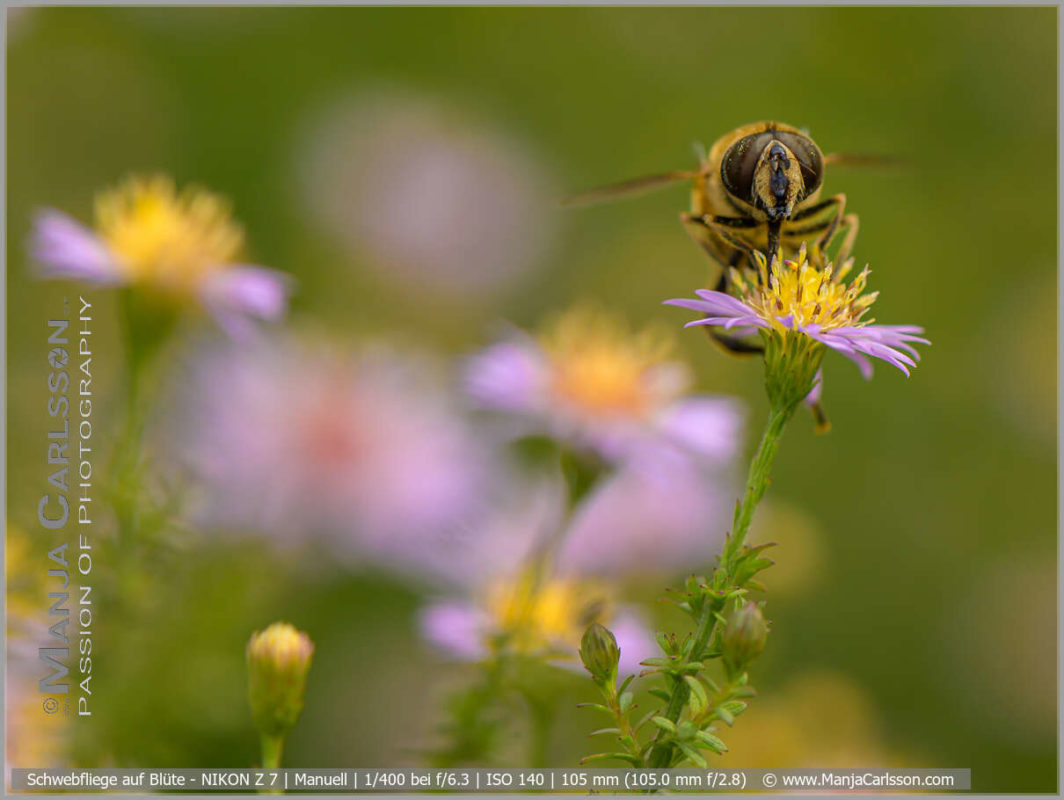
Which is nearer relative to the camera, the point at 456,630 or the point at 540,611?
the point at 456,630

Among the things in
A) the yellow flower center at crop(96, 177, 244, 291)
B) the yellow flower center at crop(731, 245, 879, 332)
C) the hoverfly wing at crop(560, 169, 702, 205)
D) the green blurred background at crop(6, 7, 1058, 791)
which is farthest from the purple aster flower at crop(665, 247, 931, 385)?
the green blurred background at crop(6, 7, 1058, 791)

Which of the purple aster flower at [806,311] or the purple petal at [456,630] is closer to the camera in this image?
the purple aster flower at [806,311]

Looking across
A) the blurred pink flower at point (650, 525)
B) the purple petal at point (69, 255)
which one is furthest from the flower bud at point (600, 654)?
the blurred pink flower at point (650, 525)

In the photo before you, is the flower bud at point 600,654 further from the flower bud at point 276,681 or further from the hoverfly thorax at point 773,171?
the hoverfly thorax at point 773,171

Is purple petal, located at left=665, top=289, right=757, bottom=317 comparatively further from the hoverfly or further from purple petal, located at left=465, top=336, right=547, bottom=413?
purple petal, located at left=465, top=336, right=547, bottom=413

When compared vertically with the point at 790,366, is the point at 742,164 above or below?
above

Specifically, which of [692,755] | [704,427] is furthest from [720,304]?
[704,427]

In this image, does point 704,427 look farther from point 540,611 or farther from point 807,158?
point 807,158
